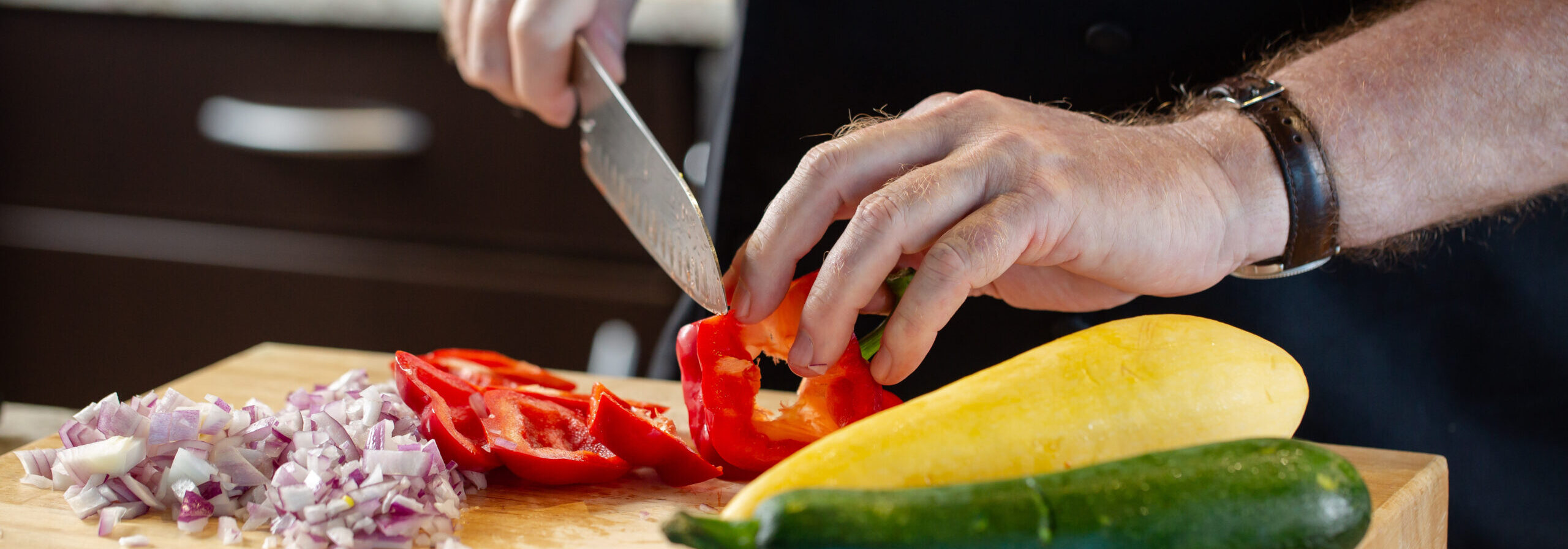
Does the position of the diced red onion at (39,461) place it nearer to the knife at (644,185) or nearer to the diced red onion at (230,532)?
the diced red onion at (230,532)

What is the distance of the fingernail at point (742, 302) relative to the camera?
86 cm

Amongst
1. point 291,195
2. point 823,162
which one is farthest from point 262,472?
point 291,195

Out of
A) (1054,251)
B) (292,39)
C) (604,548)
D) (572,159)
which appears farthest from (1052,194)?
(292,39)

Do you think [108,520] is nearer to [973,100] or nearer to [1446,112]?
[973,100]

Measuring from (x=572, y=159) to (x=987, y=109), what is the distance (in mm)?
1686

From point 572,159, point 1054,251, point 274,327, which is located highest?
point 1054,251

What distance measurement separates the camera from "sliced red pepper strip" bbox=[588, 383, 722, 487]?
3.00 ft

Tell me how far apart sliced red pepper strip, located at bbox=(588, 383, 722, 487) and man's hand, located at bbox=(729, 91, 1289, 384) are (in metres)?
0.13

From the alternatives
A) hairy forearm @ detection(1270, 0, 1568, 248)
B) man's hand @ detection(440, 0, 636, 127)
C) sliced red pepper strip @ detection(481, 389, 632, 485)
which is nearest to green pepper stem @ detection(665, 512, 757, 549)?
sliced red pepper strip @ detection(481, 389, 632, 485)

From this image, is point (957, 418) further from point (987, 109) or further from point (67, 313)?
point (67, 313)

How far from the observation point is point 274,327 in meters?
2.59

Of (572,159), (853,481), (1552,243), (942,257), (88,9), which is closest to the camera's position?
(853,481)

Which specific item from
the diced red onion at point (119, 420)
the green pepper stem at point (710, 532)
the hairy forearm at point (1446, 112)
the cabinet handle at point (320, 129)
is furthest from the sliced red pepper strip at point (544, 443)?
the cabinet handle at point (320, 129)

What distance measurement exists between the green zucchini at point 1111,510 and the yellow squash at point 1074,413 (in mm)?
49
